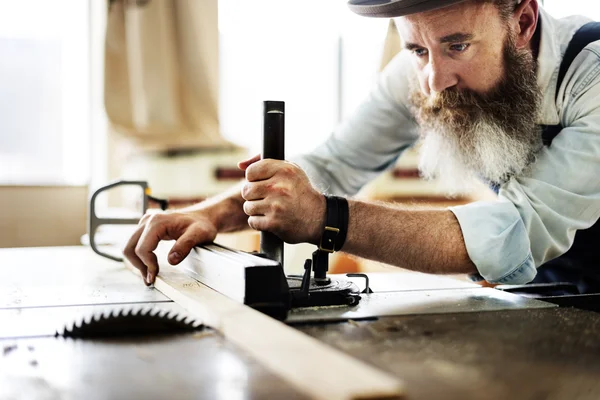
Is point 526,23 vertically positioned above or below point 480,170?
above

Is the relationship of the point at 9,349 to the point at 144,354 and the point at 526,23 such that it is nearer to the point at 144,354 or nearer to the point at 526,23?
the point at 144,354

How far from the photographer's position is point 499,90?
168cm

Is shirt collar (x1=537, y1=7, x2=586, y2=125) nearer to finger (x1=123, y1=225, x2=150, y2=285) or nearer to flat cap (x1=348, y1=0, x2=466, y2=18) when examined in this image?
flat cap (x1=348, y1=0, x2=466, y2=18)

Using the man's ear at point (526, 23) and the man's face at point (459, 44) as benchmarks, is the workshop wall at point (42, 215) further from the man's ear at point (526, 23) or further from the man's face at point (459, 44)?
the man's ear at point (526, 23)

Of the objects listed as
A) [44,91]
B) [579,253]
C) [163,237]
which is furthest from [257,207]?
[44,91]

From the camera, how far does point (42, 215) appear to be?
3572mm

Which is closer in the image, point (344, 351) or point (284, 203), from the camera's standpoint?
point (344, 351)

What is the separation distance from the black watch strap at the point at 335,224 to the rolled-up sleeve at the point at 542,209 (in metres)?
0.25

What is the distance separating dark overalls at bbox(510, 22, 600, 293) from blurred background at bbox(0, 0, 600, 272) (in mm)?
1459

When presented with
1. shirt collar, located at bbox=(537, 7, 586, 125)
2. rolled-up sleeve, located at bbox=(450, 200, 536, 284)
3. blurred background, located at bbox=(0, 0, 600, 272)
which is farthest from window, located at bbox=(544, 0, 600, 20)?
rolled-up sleeve, located at bbox=(450, 200, 536, 284)

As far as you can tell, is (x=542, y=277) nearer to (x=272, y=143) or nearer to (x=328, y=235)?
(x=328, y=235)

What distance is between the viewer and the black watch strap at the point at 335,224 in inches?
53.4

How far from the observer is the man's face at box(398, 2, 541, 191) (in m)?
1.59

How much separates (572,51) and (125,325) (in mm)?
1250
